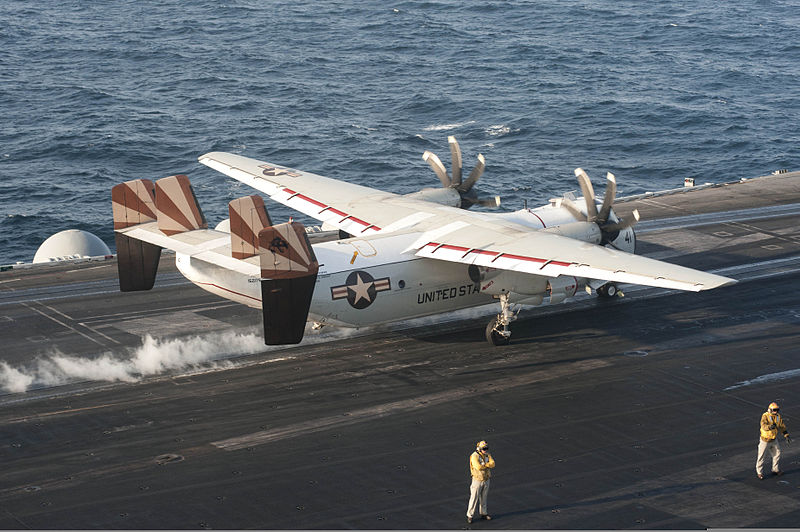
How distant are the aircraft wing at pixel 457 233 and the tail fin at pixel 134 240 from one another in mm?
10049

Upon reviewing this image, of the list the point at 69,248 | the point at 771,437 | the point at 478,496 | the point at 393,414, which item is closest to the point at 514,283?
the point at 393,414

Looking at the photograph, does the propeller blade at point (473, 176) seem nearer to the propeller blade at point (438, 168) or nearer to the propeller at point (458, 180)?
the propeller at point (458, 180)

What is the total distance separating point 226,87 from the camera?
356 feet

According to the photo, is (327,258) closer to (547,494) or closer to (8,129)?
(547,494)

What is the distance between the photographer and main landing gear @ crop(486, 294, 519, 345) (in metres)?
40.2

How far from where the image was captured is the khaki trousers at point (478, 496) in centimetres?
2641

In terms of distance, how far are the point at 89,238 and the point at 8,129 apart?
4354cm

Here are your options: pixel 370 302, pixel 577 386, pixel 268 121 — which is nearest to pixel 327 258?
pixel 370 302

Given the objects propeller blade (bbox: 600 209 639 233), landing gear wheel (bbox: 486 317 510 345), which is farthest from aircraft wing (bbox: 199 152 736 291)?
propeller blade (bbox: 600 209 639 233)

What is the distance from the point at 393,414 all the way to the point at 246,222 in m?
8.65

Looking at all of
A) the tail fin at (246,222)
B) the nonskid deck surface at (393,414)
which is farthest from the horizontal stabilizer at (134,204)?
the nonskid deck surface at (393,414)

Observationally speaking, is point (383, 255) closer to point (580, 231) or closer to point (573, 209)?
point (580, 231)

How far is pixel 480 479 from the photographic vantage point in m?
26.2

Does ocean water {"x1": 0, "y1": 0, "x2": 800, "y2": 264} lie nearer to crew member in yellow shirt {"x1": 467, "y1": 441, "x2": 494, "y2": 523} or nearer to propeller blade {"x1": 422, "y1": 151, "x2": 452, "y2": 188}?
propeller blade {"x1": 422, "y1": 151, "x2": 452, "y2": 188}
